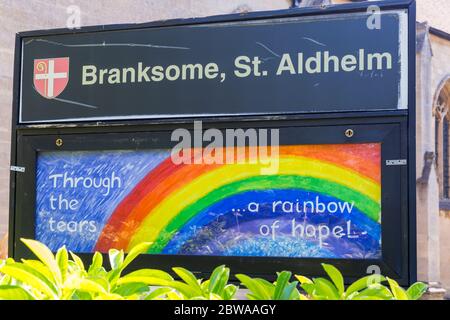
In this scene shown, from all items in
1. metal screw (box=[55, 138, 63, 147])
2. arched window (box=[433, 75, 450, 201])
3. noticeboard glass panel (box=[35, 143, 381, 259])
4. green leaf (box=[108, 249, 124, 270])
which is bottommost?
green leaf (box=[108, 249, 124, 270])

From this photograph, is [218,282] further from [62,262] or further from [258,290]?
[62,262]

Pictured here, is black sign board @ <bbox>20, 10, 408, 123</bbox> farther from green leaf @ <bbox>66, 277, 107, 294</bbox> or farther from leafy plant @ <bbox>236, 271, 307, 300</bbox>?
A: green leaf @ <bbox>66, 277, 107, 294</bbox>

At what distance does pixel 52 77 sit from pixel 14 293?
2.83 metres

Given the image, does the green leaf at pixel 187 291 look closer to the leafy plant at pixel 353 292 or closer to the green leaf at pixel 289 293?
the green leaf at pixel 289 293

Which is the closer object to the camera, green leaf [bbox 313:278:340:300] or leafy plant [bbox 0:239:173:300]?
leafy plant [bbox 0:239:173:300]

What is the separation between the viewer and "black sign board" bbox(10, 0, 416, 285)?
3.97 m

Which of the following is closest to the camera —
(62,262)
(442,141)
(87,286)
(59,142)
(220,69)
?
(87,286)

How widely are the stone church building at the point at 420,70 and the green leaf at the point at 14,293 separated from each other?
26.4ft

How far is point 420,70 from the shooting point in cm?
2159

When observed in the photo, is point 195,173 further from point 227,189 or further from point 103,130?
point 103,130

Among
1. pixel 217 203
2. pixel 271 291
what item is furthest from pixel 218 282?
pixel 217 203

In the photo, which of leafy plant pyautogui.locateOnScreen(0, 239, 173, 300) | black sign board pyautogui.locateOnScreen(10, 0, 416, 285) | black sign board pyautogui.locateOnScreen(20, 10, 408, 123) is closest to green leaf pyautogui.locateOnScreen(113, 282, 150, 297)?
leafy plant pyautogui.locateOnScreen(0, 239, 173, 300)
